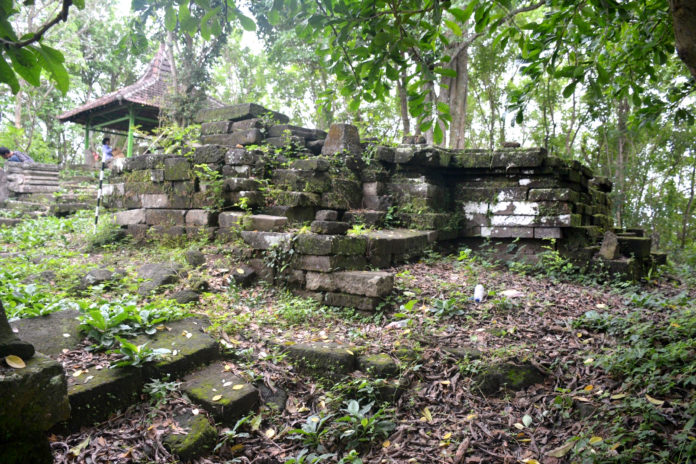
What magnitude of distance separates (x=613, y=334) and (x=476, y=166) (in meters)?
3.29

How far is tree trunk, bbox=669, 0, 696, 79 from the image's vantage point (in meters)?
1.79

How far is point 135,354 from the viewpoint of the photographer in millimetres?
2744

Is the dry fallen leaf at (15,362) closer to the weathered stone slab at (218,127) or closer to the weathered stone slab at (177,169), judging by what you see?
the weathered stone slab at (177,169)

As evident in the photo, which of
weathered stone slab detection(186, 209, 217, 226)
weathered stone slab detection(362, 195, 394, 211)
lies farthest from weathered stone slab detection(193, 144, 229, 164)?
weathered stone slab detection(362, 195, 394, 211)

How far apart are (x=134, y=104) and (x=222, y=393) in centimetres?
1386

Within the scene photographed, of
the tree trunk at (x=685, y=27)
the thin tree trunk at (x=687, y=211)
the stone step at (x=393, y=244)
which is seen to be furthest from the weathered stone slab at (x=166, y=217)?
the thin tree trunk at (x=687, y=211)

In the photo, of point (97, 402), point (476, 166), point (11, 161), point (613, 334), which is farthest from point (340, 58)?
point (11, 161)

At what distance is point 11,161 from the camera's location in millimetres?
12617

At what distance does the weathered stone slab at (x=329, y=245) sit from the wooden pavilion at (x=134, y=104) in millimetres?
10913

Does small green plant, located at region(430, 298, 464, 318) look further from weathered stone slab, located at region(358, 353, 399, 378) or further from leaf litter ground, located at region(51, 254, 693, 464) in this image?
weathered stone slab, located at region(358, 353, 399, 378)

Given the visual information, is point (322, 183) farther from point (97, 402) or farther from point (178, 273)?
point (97, 402)

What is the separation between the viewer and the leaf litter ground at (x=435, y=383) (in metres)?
2.43

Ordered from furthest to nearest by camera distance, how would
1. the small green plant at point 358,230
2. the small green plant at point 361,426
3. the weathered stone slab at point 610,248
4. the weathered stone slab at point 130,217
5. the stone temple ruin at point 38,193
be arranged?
the stone temple ruin at point 38,193 < the weathered stone slab at point 130,217 < the weathered stone slab at point 610,248 < the small green plant at point 358,230 < the small green plant at point 361,426

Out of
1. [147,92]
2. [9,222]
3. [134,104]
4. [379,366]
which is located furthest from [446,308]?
[147,92]
